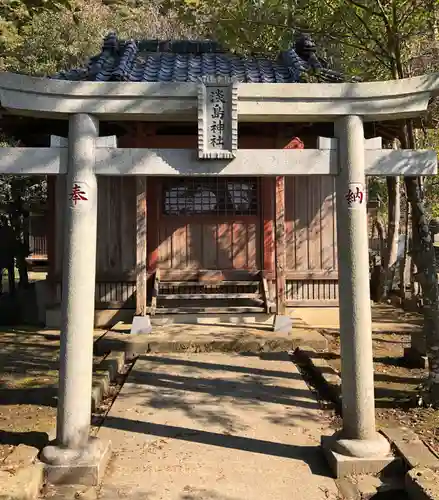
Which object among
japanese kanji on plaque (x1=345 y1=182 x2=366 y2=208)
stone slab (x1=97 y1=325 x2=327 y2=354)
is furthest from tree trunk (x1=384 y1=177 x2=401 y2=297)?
japanese kanji on plaque (x1=345 y1=182 x2=366 y2=208)

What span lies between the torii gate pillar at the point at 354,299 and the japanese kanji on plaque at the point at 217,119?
3.12ft

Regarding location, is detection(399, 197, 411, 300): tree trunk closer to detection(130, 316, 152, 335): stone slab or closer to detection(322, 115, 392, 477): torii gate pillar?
detection(130, 316, 152, 335): stone slab

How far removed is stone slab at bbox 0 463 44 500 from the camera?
3445mm

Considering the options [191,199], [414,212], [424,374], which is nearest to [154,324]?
[191,199]

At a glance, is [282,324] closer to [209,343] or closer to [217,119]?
[209,343]

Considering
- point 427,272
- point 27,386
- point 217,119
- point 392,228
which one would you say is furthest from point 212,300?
point 217,119

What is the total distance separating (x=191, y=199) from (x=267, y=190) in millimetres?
1515

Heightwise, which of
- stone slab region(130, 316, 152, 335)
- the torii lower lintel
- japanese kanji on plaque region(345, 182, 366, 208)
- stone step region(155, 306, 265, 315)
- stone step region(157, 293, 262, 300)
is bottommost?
stone slab region(130, 316, 152, 335)

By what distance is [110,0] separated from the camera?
5684 millimetres

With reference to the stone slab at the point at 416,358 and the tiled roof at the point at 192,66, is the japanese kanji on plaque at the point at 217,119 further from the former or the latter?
the stone slab at the point at 416,358

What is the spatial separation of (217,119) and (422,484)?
3.20m

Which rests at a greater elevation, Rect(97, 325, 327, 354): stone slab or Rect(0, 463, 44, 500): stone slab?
Rect(97, 325, 327, 354): stone slab

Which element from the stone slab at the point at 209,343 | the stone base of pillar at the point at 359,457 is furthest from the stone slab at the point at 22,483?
the stone slab at the point at 209,343

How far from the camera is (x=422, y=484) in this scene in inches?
143
